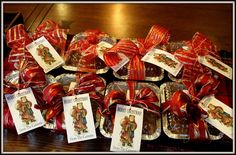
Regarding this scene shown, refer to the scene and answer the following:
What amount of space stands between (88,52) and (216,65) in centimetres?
37

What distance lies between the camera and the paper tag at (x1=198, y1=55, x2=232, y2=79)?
2.77 ft

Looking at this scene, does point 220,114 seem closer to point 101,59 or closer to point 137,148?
point 137,148

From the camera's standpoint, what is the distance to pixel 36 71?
0.81 metres

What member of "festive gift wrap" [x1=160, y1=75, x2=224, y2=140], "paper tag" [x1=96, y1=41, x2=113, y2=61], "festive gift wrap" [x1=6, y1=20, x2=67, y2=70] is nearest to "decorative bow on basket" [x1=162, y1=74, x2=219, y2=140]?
"festive gift wrap" [x1=160, y1=75, x2=224, y2=140]

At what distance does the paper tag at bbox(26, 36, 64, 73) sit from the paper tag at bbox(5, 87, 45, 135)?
0.10m

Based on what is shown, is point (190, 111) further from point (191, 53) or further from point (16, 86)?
point (16, 86)

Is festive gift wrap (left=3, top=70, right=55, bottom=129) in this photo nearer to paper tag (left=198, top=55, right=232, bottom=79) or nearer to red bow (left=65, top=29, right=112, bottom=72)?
red bow (left=65, top=29, right=112, bottom=72)

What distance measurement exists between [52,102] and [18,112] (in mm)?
93

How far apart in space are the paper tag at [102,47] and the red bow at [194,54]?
0.20 metres

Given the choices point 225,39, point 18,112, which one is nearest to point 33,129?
point 18,112

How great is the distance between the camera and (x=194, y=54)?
86 cm

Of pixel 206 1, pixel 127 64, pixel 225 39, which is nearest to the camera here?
pixel 127 64

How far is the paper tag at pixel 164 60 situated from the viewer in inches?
33.0

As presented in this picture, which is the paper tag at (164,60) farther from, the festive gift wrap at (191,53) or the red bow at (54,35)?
the red bow at (54,35)
